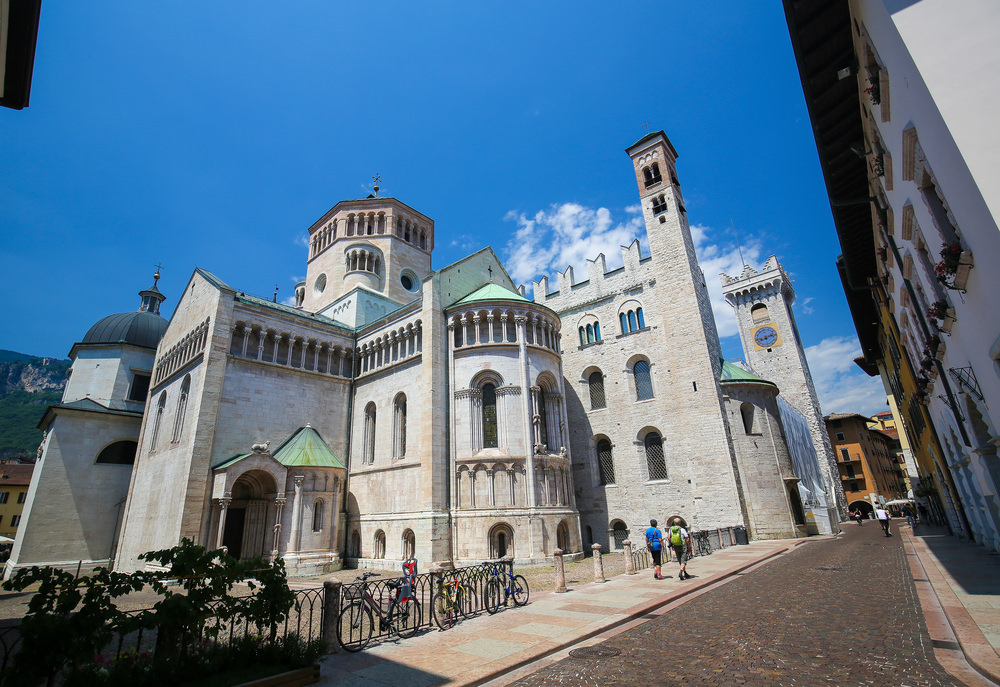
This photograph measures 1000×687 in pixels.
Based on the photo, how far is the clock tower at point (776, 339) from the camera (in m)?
42.6

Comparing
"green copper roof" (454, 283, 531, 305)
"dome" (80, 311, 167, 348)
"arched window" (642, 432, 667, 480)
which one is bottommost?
"arched window" (642, 432, 667, 480)

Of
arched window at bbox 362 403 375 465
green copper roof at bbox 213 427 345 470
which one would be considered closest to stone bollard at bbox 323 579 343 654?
green copper roof at bbox 213 427 345 470

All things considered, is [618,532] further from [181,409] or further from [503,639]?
[181,409]

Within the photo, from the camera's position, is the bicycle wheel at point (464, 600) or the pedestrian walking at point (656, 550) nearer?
the bicycle wheel at point (464, 600)

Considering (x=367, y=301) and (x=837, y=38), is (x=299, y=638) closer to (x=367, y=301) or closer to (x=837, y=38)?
(x=837, y=38)

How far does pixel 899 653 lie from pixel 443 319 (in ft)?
72.9

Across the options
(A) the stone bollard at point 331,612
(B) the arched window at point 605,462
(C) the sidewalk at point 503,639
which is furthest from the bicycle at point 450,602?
(B) the arched window at point 605,462

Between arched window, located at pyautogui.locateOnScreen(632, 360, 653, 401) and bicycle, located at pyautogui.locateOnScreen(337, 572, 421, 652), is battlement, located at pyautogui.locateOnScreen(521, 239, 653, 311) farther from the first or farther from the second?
bicycle, located at pyautogui.locateOnScreen(337, 572, 421, 652)

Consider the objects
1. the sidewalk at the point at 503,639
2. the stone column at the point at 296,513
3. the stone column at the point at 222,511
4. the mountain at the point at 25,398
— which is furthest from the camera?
the mountain at the point at 25,398

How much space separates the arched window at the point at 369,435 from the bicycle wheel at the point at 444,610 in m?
17.6

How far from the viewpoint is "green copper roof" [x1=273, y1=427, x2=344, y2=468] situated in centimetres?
2430

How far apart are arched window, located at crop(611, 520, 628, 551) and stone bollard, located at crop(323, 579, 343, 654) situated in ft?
76.0

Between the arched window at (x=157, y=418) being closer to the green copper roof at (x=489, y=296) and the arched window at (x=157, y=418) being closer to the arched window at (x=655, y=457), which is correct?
the green copper roof at (x=489, y=296)

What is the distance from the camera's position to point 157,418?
28453 millimetres
